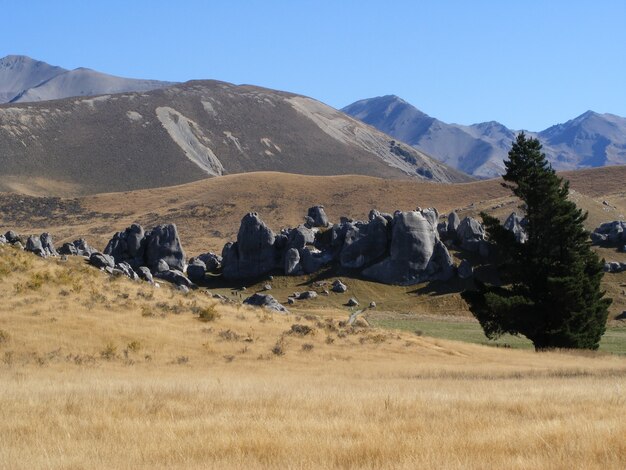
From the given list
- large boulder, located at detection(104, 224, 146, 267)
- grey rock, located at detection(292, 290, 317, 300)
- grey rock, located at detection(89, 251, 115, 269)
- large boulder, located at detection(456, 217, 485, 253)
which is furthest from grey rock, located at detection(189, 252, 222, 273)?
large boulder, located at detection(456, 217, 485, 253)

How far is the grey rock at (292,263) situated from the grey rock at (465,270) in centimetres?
1587

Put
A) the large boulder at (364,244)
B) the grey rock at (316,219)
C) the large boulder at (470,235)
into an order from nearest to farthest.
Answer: the large boulder at (470,235), the large boulder at (364,244), the grey rock at (316,219)

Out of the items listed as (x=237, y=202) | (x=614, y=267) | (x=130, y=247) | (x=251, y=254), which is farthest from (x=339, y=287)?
(x=237, y=202)

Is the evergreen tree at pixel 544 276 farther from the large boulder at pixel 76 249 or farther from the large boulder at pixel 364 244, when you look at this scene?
the large boulder at pixel 76 249

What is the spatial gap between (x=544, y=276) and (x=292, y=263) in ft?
130

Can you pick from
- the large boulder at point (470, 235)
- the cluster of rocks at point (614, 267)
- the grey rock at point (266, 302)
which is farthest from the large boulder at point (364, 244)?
the grey rock at point (266, 302)

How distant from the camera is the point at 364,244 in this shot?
7356 cm

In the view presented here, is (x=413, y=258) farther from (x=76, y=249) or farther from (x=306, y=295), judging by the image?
(x=76, y=249)

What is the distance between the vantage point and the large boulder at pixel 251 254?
247ft

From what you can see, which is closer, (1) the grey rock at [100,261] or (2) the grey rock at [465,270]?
(1) the grey rock at [100,261]

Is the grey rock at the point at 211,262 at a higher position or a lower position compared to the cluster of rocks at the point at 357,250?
lower

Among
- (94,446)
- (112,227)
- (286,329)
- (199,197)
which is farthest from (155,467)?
(199,197)

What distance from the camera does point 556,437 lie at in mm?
10031

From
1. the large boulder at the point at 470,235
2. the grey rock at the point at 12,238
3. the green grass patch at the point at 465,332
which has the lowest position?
the green grass patch at the point at 465,332
